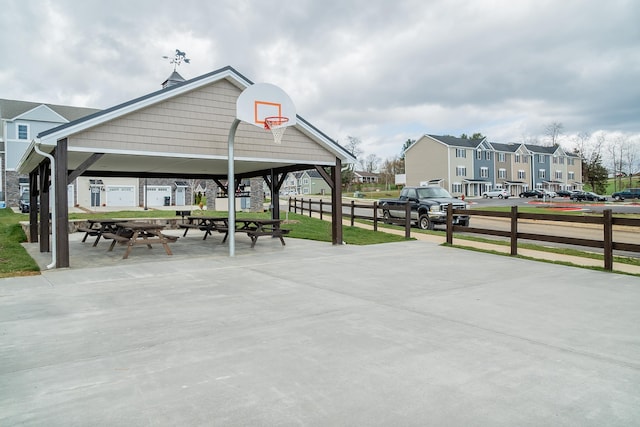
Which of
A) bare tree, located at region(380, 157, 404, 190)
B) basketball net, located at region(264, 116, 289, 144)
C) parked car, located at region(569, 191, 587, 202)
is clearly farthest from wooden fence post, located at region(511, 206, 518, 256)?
bare tree, located at region(380, 157, 404, 190)

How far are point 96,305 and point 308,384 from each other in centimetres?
397

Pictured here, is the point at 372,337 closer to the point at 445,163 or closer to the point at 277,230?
the point at 277,230

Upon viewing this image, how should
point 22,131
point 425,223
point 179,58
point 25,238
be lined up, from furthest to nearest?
point 22,131 < point 179,58 < point 425,223 < point 25,238

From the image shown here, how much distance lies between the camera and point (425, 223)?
58.1 ft

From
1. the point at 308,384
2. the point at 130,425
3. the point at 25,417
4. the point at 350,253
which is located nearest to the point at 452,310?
the point at 308,384

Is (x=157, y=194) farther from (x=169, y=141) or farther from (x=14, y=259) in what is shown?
(x=169, y=141)

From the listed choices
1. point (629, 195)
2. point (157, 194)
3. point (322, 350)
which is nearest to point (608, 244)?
point (322, 350)

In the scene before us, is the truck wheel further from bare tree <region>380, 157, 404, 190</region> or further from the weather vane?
bare tree <region>380, 157, 404, 190</region>

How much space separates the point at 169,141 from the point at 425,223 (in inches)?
437

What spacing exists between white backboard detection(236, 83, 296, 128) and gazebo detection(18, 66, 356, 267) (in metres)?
0.76

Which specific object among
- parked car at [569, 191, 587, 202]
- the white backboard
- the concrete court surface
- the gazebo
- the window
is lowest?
the concrete court surface

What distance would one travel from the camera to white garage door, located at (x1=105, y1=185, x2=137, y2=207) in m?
36.9

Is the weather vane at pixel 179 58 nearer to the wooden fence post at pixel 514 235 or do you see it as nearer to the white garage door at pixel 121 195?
the wooden fence post at pixel 514 235

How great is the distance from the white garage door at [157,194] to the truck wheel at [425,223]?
2781 centimetres
